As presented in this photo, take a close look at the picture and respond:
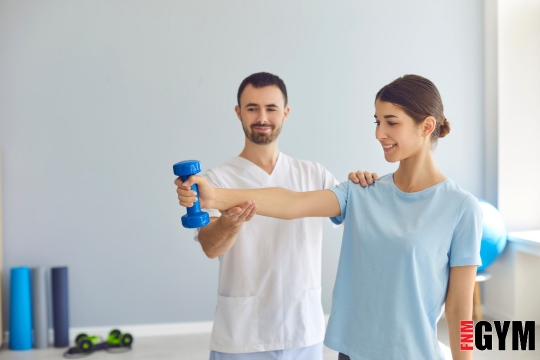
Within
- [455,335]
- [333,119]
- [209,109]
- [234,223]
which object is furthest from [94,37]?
[455,335]

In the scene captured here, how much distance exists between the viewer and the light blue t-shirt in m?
1.44

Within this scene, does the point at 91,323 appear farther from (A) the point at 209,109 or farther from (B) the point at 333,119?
(B) the point at 333,119

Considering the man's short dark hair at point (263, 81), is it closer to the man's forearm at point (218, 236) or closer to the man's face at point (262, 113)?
the man's face at point (262, 113)

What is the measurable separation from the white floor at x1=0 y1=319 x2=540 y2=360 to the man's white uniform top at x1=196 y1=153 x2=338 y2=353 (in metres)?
1.67

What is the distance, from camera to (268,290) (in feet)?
6.39

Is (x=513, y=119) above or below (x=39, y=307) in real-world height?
above

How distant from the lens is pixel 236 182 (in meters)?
2.04

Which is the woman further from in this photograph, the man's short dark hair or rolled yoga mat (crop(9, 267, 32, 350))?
rolled yoga mat (crop(9, 267, 32, 350))

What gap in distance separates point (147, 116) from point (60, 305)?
4.56ft

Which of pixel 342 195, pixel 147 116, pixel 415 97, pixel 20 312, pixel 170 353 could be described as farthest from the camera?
pixel 147 116

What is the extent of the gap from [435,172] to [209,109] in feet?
8.51

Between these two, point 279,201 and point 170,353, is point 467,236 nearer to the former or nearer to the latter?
point 279,201

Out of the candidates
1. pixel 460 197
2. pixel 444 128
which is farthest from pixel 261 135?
pixel 460 197

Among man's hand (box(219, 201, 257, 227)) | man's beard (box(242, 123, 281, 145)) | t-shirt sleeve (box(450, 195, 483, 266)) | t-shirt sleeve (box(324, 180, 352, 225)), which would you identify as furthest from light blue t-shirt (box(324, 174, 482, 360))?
man's beard (box(242, 123, 281, 145))
